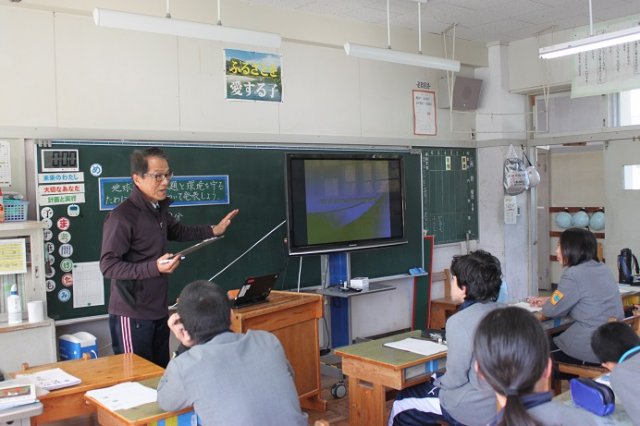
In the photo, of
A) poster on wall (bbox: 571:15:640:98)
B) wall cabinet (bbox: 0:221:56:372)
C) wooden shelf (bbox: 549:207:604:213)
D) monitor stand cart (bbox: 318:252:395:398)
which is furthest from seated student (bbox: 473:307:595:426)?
wooden shelf (bbox: 549:207:604:213)

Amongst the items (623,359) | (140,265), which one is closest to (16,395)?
(140,265)

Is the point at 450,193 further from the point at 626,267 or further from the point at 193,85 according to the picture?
the point at 193,85

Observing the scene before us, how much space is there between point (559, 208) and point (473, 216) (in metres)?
2.30

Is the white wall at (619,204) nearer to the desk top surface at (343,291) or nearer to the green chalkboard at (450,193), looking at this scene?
the green chalkboard at (450,193)

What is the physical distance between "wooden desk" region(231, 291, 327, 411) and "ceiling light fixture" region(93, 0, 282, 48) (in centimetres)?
171

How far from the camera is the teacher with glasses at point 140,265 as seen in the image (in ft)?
10.9

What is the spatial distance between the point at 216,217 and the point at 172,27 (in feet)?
5.38

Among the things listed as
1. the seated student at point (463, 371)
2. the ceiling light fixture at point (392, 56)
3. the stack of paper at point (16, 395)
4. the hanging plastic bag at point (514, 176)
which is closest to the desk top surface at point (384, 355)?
the seated student at point (463, 371)

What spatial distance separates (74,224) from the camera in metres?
4.22

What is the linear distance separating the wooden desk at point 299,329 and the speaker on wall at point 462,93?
3.24 meters

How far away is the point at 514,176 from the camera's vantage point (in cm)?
670

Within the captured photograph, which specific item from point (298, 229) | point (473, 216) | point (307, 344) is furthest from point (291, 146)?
point (473, 216)

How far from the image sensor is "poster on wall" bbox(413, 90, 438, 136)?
651 cm

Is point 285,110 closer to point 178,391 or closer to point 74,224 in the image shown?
point 74,224
